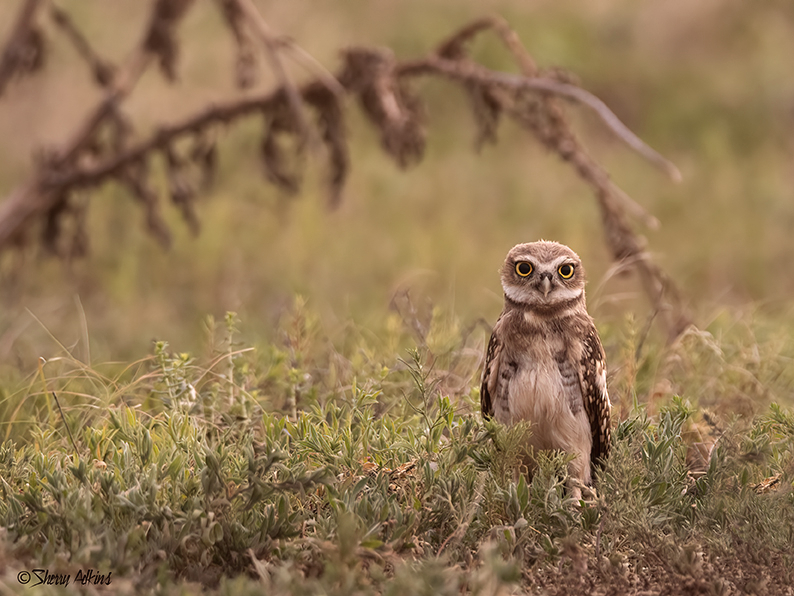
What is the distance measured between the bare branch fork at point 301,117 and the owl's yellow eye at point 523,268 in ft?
4.50

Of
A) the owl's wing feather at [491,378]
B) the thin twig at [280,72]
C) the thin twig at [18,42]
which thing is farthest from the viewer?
the thin twig at [18,42]

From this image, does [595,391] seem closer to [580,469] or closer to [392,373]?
[580,469]

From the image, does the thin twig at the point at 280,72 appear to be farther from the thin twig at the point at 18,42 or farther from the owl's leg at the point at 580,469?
the owl's leg at the point at 580,469

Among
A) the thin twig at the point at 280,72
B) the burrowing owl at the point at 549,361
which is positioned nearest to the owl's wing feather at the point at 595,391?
the burrowing owl at the point at 549,361

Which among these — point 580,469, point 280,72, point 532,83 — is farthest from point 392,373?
point 280,72

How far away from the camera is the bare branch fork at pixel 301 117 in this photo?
16.3ft

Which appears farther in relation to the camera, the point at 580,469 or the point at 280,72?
the point at 280,72

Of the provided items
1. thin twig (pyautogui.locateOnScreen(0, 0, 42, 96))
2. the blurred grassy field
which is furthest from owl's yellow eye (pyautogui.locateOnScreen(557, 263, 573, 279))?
thin twig (pyautogui.locateOnScreen(0, 0, 42, 96))

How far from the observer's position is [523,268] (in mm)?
3385

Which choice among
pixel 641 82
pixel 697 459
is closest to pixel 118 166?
pixel 697 459

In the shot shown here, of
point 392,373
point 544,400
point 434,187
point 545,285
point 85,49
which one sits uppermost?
point 85,49

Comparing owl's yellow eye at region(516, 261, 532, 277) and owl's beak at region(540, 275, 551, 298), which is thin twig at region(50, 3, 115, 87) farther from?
owl's beak at region(540, 275, 551, 298)

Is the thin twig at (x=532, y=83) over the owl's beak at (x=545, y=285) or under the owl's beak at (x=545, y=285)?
over

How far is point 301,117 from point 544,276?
244cm
